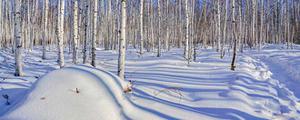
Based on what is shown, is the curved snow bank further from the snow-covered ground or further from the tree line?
the tree line

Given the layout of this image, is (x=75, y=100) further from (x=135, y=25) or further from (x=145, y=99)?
(x=135, y=25)

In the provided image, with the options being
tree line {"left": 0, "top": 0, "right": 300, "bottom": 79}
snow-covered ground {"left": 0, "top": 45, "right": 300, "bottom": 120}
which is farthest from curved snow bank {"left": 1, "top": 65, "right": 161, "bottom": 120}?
tree line {"left": 0, "top": 0, "right": 300, "bottom": 79}

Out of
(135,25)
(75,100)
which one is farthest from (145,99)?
(135,25)

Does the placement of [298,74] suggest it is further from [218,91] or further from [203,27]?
[203,27]

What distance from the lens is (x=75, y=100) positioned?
743 centimetres

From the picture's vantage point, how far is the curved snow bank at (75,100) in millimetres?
6875

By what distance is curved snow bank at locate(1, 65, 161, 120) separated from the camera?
6.88 m

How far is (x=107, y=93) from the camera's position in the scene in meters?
8.13

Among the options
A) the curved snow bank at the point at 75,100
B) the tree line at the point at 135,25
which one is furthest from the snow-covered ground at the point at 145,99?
the tree line at the point at 135,25

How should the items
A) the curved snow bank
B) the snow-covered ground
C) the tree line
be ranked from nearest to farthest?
the curved snow bank < the snow-covered ground < the tree line

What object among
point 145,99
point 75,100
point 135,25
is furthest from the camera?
point 135,25

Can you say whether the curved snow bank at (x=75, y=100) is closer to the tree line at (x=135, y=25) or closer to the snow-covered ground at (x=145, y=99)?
the snow-covered ground at (x=145, y=99)

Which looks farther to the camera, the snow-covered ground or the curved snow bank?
the snow-covered ground

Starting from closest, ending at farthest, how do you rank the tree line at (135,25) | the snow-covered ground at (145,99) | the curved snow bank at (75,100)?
the curved snow bank at (75,100)
the snow-covered ground at (145,99)
the tree line at (135,25)
